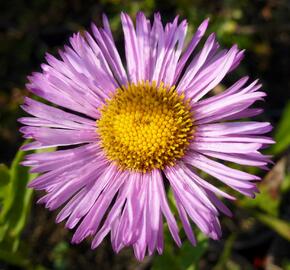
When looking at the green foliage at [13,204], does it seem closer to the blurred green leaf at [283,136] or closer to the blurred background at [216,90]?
the blurred background at [216,90]

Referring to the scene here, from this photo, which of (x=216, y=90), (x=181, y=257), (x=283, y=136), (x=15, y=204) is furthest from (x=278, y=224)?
(x=15, y=204)

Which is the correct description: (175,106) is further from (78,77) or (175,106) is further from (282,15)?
(282,15)

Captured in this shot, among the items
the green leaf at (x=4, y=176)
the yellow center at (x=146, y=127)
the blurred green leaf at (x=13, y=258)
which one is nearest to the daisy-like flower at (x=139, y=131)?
the yellow center at (x=146, y=127)

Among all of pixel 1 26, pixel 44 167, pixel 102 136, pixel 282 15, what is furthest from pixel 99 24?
pixel 44 167

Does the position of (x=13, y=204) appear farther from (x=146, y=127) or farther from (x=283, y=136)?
(x=283, y=136)

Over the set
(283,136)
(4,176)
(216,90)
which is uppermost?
(216,90)

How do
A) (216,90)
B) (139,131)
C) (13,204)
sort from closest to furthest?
(139,131) < (13,204) < (216,90)

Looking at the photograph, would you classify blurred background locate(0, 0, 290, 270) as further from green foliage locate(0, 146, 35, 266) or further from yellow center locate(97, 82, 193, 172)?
yellow center locate(97, 82, 193, 172)
